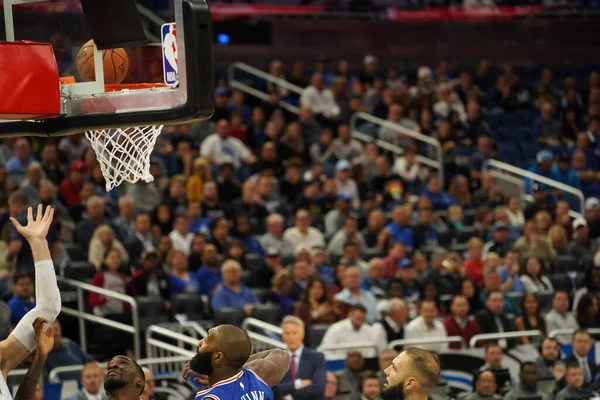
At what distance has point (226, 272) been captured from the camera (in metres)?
11.4

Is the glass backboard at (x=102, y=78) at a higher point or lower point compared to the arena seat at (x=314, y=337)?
higher

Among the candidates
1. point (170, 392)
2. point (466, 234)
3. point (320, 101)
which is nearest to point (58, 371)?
point (170, 392)

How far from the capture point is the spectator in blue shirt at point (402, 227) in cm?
1407

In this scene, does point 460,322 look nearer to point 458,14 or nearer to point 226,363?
point 226,363

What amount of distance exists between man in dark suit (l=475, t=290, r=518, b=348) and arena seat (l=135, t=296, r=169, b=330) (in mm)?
3218

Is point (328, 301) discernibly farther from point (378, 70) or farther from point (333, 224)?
point (378, 70)

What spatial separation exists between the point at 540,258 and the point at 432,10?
8.35 metres

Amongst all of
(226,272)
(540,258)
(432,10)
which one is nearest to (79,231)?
(226,272)

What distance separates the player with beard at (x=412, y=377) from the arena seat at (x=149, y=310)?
6194 mm

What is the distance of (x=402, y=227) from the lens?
46.5 ft

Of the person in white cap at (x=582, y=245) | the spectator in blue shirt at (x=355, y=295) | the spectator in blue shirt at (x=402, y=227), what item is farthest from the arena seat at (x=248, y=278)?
the person in white cap at (x=582, y=245)

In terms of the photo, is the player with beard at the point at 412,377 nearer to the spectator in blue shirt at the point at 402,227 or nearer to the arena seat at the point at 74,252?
the arena seat at the point at 74,252

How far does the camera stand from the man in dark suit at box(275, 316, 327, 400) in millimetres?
9414

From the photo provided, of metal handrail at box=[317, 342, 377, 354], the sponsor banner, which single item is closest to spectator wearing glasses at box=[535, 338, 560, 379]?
metal handrail at box=[317, 342, 377, 354]
